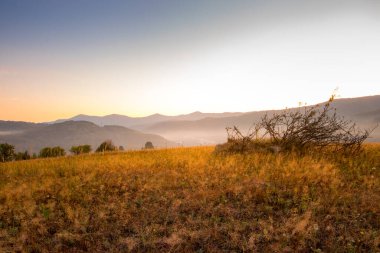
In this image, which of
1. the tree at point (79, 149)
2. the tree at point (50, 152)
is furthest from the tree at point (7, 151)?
the tree at point (79, 149)

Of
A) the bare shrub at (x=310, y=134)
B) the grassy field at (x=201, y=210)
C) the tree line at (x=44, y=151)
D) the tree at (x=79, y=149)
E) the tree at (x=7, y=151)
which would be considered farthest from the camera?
the tree at (x=7, y=151)

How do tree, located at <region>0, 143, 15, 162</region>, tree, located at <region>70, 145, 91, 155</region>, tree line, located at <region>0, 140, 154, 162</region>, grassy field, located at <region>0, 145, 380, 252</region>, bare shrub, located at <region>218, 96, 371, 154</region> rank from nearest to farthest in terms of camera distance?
grassy field, located at <region>0, 145, 380, 252</region>
bare shrub, located at <region>218, 96, 371, 154</region>
tree, located at <region>70, 145, 91, 155</region>
tree line, located at <region>0, 140, 154, 162</region>
tree, located at <region>0, 143, 15, 162</region>

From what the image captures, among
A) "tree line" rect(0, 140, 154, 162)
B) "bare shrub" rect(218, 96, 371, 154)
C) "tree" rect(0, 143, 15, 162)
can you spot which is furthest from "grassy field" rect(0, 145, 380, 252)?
"tree" rect(0, 143, 15, 162)

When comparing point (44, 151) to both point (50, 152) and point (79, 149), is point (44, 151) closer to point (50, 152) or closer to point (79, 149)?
point (50, 152)

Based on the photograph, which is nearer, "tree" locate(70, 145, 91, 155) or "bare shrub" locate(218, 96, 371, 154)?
"bare shrub" locate(218, 96, 371, 154)

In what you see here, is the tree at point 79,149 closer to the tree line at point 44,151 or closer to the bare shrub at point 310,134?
the tree line at point 44,151

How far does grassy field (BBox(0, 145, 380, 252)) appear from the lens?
5.38m

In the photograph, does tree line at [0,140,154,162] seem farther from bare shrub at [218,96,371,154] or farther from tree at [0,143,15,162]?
bare shrub at [218,96,371,154]

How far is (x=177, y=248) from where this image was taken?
5.22m

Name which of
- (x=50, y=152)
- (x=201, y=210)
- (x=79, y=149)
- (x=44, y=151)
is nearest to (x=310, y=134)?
(x=201, y=210)

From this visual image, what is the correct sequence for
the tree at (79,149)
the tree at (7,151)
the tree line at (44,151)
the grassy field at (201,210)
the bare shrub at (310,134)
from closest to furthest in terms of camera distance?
the grassy field at (201,210) → the bare shrub at (310,134) → the tree at (79,149) → the tree line at (44,151) → the tree at (7,151)

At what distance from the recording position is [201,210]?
→ 6.69m

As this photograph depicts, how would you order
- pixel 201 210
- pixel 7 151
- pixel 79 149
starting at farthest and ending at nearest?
pixel 7 151, pixel 79 149, pixel 201 210

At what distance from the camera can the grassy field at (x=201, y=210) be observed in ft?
17.7
